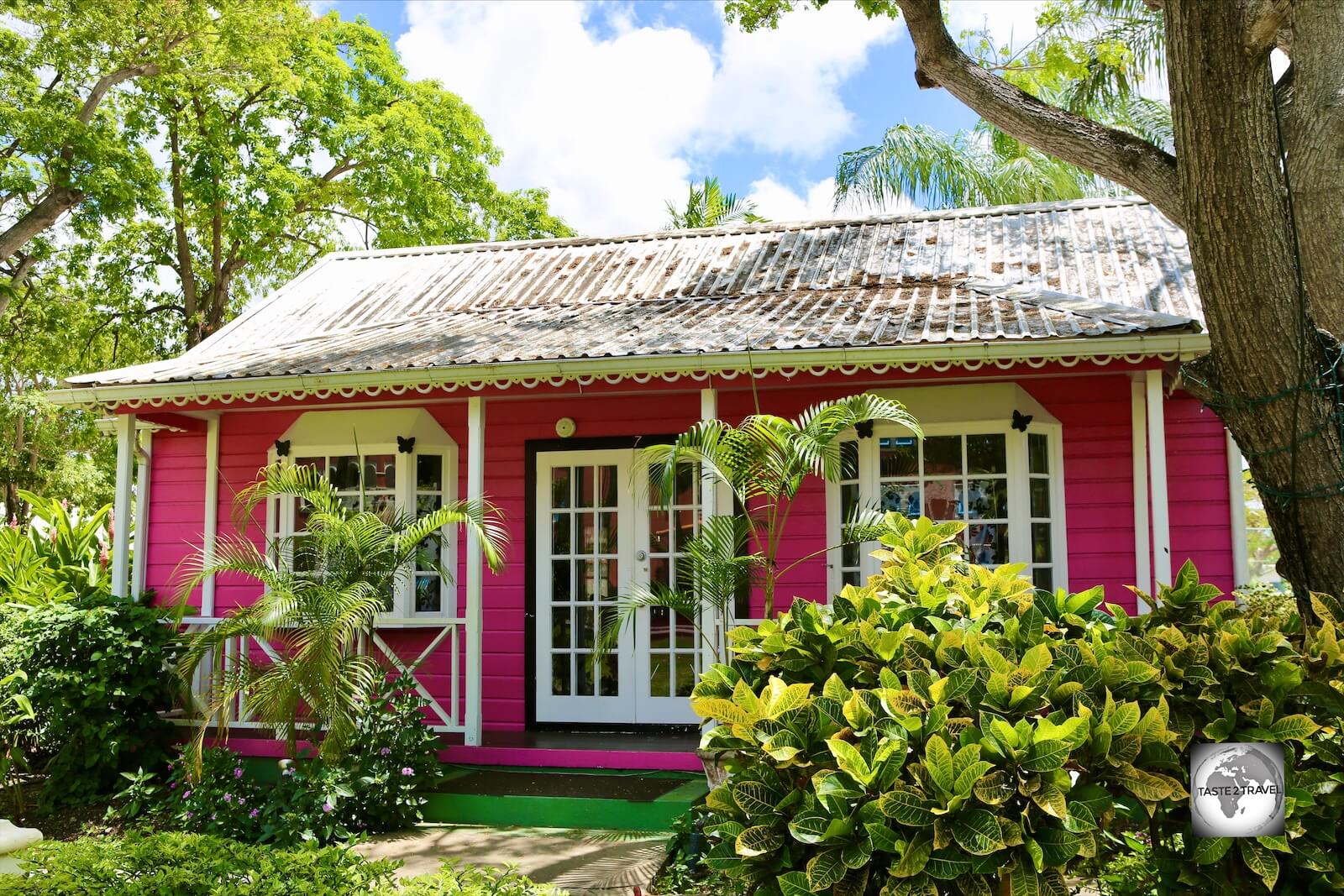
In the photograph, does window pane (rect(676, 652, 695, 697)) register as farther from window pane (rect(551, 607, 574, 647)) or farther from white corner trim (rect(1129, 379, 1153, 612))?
white corner trim (rect(1129, 379, 1153, 612))

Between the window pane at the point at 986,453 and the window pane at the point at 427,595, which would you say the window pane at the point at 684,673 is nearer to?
the window pane at the point at 427,595

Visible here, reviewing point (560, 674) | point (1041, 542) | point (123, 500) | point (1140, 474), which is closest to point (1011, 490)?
point (1041, 542)

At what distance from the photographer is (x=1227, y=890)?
3068 mm

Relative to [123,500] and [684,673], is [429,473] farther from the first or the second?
[684,673]

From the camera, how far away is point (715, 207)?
68.6ft

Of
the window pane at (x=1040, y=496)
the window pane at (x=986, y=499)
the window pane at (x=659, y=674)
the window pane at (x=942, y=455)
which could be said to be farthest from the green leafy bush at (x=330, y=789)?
the window pane at (x=1040, y=496)

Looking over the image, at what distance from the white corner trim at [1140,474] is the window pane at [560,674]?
407cm

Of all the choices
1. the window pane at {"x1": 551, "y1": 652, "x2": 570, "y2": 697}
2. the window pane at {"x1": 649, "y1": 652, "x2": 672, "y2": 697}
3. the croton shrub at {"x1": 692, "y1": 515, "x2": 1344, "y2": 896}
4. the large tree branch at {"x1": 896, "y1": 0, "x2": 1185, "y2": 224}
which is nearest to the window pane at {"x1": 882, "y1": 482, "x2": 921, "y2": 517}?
the window pane at {"x1": 649, "y1": 652, "x2": 672, "y2": 697}

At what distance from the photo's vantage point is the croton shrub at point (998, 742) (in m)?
2.73

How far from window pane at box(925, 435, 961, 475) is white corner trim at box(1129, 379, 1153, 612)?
1.16 m

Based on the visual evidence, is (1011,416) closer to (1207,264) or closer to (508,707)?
(1207,264)

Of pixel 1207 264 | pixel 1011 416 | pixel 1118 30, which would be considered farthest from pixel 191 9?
pixel 1207 264

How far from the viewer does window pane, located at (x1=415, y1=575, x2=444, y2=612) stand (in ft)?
28.4

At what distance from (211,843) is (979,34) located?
809cm
